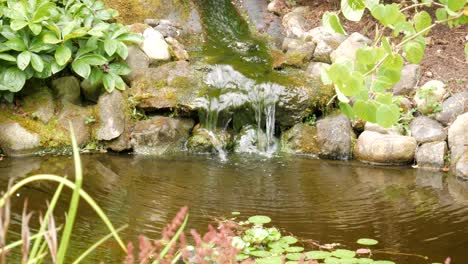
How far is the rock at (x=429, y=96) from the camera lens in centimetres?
671

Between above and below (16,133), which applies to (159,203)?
below

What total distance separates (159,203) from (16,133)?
263 cm

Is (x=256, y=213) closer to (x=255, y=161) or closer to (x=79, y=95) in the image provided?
(x=255, y=161)

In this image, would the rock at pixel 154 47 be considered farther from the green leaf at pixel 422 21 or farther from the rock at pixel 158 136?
the green leaf at pixel 422 21

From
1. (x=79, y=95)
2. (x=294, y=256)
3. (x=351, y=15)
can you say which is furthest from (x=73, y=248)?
(x=79, y=95)

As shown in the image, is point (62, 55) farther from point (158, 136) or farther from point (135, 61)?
point (158, 136)

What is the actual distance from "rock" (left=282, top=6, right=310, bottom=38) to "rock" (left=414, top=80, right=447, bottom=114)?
2.36 m

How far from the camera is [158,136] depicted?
6.96 m

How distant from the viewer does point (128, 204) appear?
494cm

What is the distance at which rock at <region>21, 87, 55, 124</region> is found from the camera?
6.99 m

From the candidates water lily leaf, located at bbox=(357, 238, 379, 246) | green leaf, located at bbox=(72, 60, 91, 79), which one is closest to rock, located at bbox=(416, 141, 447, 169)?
water lily leaf, located at bbox=(357, 238, 379, 246)

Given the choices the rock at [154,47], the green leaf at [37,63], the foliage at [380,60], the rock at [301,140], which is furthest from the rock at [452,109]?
the foliage at [380,60]

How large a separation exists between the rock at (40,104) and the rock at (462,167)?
462cm

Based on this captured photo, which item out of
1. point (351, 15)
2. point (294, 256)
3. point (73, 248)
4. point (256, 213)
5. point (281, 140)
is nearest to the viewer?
point (351, 15)
